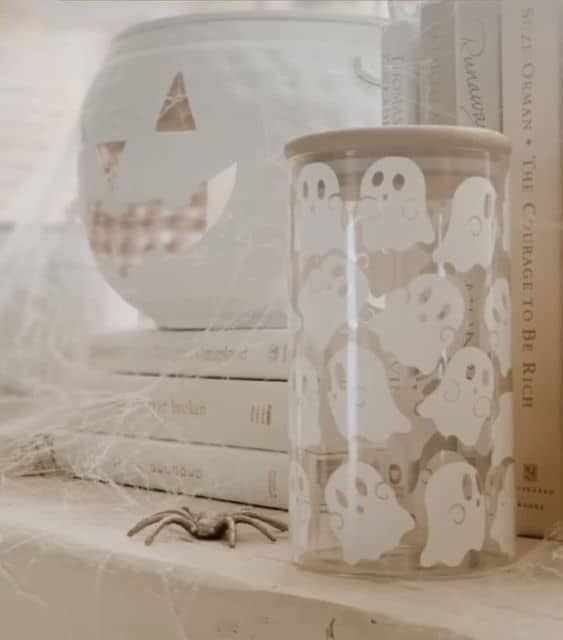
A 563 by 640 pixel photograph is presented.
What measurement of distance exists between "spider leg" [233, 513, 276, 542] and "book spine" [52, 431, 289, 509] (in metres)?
0.06

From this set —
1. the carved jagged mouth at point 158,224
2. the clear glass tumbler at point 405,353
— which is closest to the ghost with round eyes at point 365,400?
the clear glass tumbler at point 405,353

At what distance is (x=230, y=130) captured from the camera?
735 mm

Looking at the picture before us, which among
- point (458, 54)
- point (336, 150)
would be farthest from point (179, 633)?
point (458, 54)

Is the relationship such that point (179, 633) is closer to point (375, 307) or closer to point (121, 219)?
point (375, 307)

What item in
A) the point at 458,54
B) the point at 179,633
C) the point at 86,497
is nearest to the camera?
the point at 179,633

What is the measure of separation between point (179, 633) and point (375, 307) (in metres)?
0.17

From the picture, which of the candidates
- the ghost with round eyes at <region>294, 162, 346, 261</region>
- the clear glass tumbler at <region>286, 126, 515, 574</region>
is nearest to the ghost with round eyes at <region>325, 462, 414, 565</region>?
the clear glass tumbler at <region>286, 126, 515, 574</region>

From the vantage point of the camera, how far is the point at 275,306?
2.40ft

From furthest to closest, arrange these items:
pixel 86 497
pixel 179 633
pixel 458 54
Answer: pixel 86 497 → pixel 458 54 → pixel 179 633

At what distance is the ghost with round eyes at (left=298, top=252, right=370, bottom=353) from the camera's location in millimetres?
551

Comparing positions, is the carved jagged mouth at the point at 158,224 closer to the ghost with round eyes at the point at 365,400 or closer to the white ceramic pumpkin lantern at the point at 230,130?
the white ceramic pumpkin lantern at the point at 230,130

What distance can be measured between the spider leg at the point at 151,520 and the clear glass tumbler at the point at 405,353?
3.7 inches

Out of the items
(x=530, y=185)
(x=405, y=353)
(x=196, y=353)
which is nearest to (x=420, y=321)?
(x=405, y=353)

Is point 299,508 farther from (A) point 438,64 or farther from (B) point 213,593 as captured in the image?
(A) point 438,64
